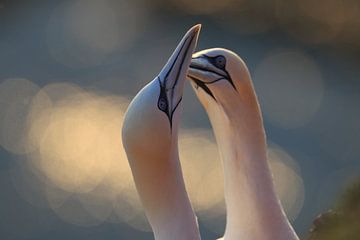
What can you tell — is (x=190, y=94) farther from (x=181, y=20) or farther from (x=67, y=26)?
(x=67, y=26)

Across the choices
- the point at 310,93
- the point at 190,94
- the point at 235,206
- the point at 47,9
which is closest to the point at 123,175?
the point at 190,94

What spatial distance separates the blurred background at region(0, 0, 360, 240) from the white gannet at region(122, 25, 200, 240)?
754cm

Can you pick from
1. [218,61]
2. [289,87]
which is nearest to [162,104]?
[218,61]

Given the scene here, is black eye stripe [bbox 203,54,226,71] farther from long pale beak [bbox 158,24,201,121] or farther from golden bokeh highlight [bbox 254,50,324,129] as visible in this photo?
golden bokeh highlight [bbox 254,50,324,129]

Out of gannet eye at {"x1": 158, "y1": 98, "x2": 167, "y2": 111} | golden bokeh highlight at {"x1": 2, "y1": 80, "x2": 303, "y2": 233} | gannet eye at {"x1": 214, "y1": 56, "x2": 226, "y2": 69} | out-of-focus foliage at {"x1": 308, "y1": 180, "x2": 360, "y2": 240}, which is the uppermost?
gannet eye at {"x1": 158, "y1": 98, "x2": 167, "y2": 111}

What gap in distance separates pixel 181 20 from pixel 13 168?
16.0 ft

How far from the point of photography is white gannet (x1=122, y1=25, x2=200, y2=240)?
15.1 feet

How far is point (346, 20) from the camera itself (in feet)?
60.7

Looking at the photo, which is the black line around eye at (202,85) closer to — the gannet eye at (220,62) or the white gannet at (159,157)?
the gannet eye at (220,62)

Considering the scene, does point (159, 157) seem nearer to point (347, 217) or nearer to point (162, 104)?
point (162, 104)

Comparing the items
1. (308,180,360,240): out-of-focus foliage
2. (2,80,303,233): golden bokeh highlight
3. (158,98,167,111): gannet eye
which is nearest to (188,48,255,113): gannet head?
(158,98,167,111): gannet eye

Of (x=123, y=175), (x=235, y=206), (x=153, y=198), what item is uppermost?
(x=153, y=198)

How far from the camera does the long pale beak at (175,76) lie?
4734 mm

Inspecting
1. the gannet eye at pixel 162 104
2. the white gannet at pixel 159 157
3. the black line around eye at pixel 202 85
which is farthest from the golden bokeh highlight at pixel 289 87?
the gannet eye at pixel 162 104
